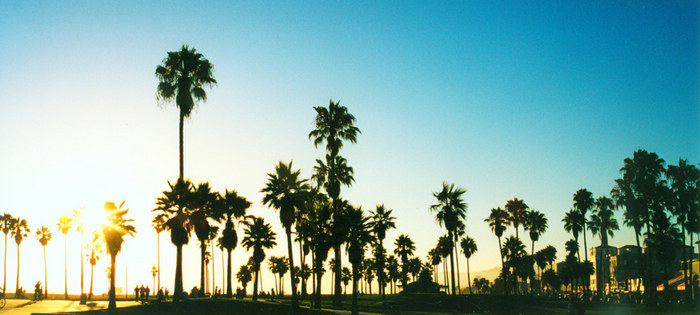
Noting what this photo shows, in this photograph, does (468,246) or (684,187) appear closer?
(684,187)

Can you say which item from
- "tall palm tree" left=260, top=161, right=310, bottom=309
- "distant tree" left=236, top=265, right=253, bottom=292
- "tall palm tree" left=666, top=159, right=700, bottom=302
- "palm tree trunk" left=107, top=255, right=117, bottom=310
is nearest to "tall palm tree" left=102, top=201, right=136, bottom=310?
"palm tree trunk" left=107, top=255, right=117, bottom=310

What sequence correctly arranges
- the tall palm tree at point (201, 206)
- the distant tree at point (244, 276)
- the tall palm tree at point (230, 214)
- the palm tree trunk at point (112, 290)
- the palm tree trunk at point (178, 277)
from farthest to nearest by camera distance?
1. the distant tree at point (244, 276)
2. the tall palm tree at point (230, 214)
3. the tall palm tree at point (201, 206)
4. the palm tree trunk at point (178, 277)
5. the palm tree trunk at point (112, 290)

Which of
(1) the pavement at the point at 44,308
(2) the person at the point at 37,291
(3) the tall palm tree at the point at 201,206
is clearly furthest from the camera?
(2) the person at the point at 37,291

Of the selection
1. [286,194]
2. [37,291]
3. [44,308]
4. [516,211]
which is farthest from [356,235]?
[516,211]

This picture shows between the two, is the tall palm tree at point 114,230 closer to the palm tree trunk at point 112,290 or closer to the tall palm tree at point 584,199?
the palm tree trunk at point 112,290

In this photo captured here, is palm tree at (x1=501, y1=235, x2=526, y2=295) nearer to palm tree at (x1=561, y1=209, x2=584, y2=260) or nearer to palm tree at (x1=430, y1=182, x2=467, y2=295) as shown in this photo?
palm tree at (x1=561, y1=209, x2=584, y2=260)

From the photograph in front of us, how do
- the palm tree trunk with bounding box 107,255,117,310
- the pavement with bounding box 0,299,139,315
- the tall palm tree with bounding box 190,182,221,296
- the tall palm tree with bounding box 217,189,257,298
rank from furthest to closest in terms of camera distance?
the tall palm tree with bounding box 217,189,257,298 < the tall palm tree with bounding box 190,182,221,296 < the palm tree trunk with bounding box 107,255,117,310 < the pavement with bounding box 0,299,139,315

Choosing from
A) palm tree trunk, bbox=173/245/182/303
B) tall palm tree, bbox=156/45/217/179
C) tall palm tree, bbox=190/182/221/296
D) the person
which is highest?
tall palm tree, bbox=156/45/217/179

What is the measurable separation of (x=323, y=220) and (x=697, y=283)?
262ft

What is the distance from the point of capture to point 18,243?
10169 cm

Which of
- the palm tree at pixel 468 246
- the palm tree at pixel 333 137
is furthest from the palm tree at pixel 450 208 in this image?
the palm tree at pixel 468 246

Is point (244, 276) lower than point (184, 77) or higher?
lower

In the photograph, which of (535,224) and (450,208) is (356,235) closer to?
(450,208)

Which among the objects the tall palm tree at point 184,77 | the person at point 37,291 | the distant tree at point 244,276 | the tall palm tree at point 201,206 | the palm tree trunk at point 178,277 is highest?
the tall palm tree at point 184,77
